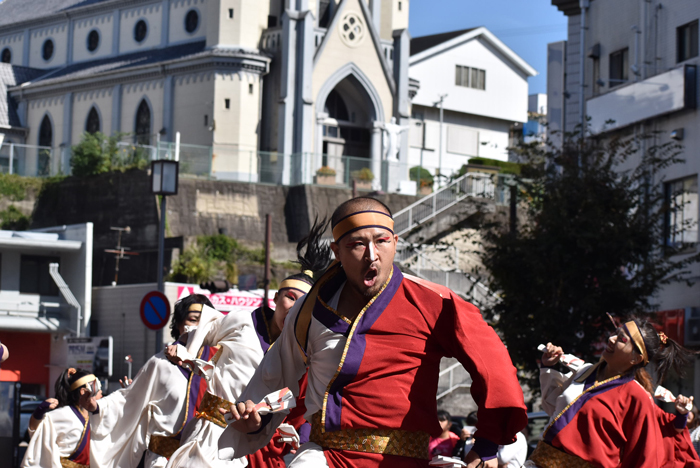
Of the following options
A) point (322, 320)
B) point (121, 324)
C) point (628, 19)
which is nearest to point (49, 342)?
point (121, 324)

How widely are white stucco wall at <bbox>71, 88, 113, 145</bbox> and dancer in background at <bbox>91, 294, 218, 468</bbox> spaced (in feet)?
137

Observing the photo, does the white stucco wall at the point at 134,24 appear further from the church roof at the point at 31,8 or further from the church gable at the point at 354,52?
the church gable at the point at 354,52

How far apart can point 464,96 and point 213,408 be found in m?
54.5

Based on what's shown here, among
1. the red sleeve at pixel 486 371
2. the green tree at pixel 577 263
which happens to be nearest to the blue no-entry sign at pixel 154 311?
the green tree at pixel 577 263

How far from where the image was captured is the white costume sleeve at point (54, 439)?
414 inches

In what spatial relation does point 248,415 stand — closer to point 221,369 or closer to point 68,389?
point 221,369

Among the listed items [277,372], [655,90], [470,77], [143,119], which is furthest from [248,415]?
[470,77]

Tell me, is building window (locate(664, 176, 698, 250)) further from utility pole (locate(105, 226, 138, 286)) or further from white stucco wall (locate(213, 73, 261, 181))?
white stucco wall (locate(213, 73, 261, 181))

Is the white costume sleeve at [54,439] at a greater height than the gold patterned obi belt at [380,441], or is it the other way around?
the gold patterned obi belt at [380,441]

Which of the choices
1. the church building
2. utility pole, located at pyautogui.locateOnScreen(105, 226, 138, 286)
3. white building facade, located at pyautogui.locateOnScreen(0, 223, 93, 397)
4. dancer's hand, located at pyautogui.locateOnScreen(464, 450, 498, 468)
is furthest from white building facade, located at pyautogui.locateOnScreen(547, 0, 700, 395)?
dancer's hand, located at pyautogui.locateOnScreen(464, 450, 498, 468)

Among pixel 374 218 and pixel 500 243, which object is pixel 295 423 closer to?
pixel 374 218

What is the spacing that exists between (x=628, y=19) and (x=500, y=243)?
9.36 m

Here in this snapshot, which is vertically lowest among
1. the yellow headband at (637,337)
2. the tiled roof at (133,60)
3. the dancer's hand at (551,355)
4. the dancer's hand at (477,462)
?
the dancer's hand at (477,462)

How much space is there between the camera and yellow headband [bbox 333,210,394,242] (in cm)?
540
